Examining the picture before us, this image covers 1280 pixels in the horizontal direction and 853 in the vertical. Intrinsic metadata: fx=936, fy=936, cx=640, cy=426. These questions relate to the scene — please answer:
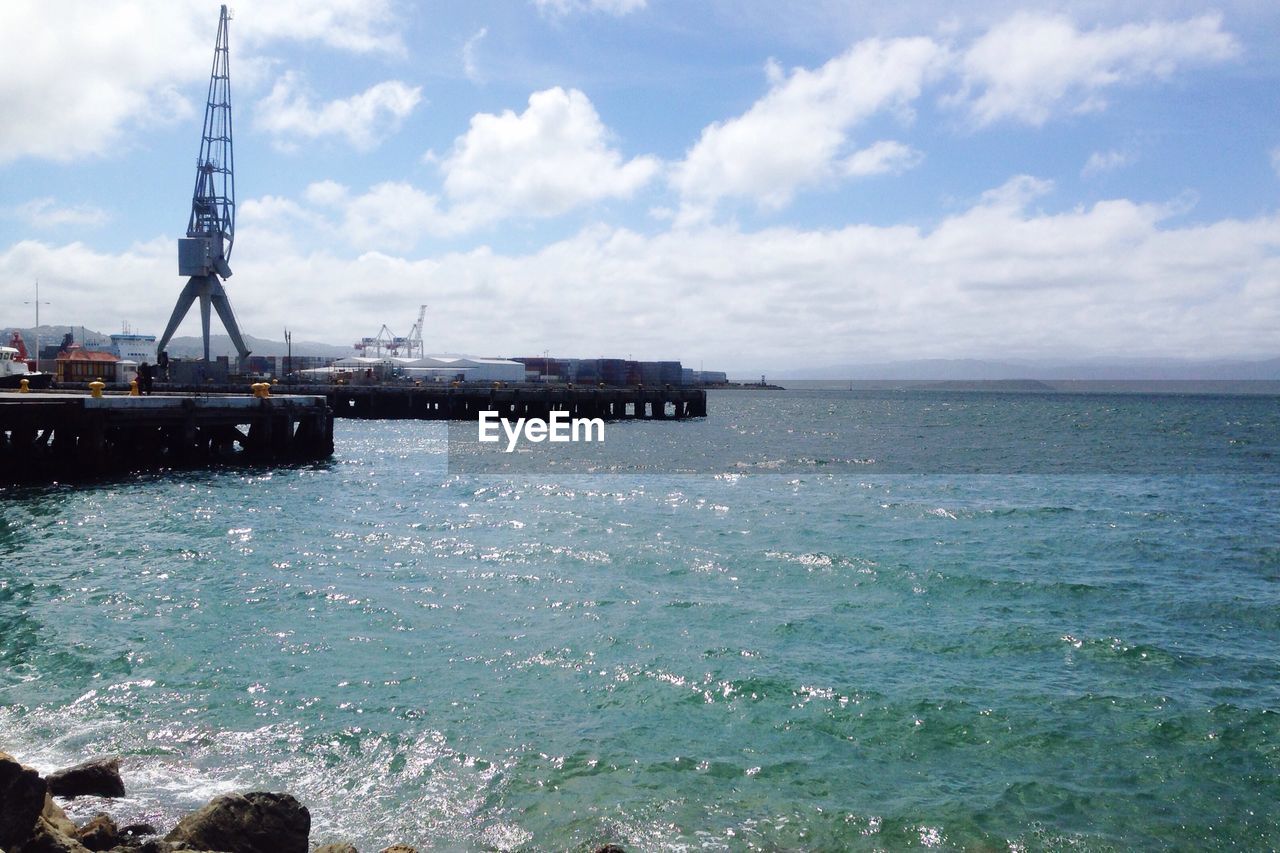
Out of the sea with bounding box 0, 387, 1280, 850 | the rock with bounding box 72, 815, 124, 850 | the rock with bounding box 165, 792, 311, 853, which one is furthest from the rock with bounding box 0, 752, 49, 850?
the sea with bounding box 0, 387, 1280, 850

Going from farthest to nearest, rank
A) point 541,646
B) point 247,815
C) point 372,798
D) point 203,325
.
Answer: point 203,325, point 541,646, point 372,798, point 247,815

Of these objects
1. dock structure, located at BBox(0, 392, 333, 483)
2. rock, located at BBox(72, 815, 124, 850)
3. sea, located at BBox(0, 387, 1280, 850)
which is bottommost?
sea, located at BBox(0, 387, 1280, 850)

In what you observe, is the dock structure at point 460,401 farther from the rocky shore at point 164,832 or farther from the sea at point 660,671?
the rocky shore at point 164,832

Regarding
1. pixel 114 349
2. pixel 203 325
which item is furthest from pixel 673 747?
pixel 114 349

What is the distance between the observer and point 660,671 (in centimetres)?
1196

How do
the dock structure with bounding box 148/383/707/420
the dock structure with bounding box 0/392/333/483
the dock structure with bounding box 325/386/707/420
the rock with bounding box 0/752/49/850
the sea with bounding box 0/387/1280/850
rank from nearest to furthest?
the rock with bounding box 0/752/49/850, the sea with bounding box 0/387/1280/850, the dock structure with bounding box 0/392/333/483, the dock structure with bounding box 148/383/707/420, the dock structure with bounding box 325/386/707/420

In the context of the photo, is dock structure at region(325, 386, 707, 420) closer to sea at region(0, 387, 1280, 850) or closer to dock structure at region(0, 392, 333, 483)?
dock structure at region(0, 392, 333, 483)

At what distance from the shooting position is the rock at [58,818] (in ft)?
22.7

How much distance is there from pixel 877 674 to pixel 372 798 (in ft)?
21.1

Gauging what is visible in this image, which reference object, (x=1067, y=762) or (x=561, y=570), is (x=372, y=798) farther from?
(x=561, y=570)

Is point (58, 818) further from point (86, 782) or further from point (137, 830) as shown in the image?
point (86, 782)

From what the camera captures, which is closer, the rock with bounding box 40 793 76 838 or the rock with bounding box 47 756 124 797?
the rock with bounding box 40 793 76 838

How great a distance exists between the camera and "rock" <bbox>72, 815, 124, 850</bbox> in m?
6.96

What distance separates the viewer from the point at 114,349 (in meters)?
142
